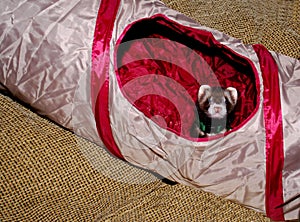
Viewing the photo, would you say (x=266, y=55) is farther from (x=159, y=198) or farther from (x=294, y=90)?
(x=159, y=198)

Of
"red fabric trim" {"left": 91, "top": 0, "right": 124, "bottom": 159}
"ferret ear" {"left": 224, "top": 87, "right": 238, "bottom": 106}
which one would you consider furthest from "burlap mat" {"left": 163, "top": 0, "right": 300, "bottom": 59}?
"red fabric trim" {"left": 91, "top": 0, "right": 124, "bottom": 159}

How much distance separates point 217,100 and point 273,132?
25 cm

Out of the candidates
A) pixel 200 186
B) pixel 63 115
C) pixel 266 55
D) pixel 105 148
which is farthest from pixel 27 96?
pixel 266 55

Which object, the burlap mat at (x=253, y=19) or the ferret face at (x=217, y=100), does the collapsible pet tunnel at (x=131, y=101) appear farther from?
the burlap mat at (x=253, y=19)

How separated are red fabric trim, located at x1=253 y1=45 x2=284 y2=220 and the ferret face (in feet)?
0.59

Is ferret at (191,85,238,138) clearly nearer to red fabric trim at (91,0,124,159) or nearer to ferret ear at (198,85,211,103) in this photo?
ferret ear at (198,85,211,103)

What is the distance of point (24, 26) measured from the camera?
1.04m

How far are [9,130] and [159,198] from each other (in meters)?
0.44

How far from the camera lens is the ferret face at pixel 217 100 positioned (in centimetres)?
119

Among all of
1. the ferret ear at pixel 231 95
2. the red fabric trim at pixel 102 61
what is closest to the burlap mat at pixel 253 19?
the ferret ear at pixel 231 95

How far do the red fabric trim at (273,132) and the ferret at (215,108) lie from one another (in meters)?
0.18

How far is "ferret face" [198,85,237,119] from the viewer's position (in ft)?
3.90

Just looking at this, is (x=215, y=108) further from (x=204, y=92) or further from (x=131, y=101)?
(x=131, y=101)

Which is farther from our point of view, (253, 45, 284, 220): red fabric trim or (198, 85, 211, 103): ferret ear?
(198, 85, 211, 103): ferret ear
